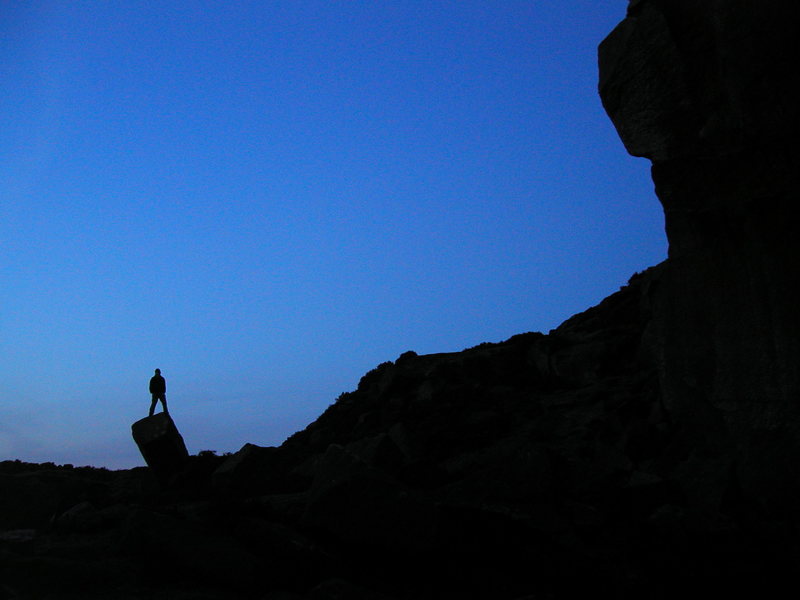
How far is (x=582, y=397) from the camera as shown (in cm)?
2156

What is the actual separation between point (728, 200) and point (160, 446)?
14244mm

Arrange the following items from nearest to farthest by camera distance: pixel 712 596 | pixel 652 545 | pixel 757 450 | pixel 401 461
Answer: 1. pixel 712 596
2. pixel 652 545
3. pixel 757 450
4. pixel 401 461

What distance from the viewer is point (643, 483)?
47.1 feet

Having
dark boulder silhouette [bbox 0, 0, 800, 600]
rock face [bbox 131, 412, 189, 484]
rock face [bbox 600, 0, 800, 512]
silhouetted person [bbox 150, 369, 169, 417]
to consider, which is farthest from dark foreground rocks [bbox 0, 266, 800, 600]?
silhouetted person [bbox 150, 369, 169, 417]

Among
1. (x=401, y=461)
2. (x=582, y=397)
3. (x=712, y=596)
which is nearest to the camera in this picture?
(x=712, y=596)

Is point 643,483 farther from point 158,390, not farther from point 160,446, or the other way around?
point 158,390

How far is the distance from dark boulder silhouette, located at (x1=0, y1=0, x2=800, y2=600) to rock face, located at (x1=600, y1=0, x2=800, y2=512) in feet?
0.11

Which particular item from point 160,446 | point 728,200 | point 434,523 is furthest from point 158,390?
point 728,200

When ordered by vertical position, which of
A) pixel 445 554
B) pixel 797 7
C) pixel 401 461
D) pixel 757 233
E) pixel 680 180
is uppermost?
pixel 797 7

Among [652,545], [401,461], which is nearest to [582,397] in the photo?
[401,461]

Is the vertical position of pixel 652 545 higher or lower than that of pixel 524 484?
lower

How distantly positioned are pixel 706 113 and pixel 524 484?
7545 millimetres

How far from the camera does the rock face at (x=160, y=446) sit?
19.8 meters

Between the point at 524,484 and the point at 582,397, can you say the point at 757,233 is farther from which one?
the point at 582,397
